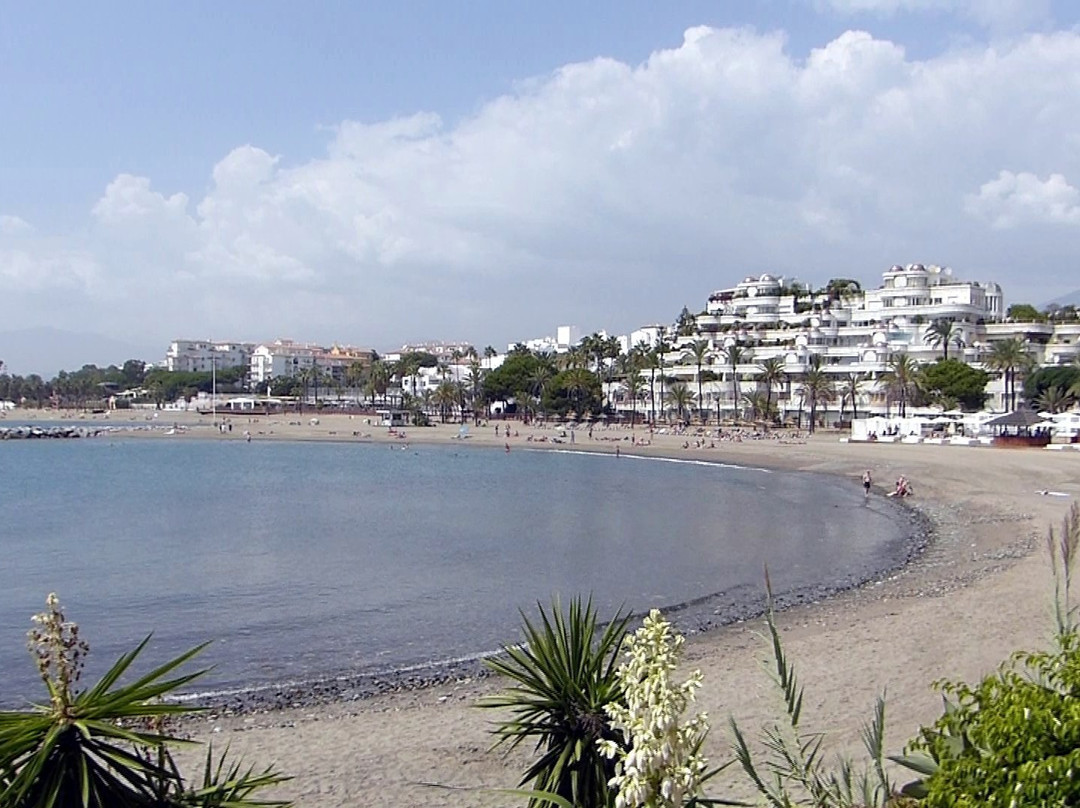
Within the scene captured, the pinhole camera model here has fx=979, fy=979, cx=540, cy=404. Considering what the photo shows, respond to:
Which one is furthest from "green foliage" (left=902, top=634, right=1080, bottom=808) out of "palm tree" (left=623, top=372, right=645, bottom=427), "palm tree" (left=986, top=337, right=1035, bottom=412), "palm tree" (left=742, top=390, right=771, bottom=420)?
"palm tree" (left=623, top=372, right=645, bottom=427)

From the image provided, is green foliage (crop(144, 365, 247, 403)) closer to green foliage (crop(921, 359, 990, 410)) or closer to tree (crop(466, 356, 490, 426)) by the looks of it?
tree (crop(466, 356, 490, 426))

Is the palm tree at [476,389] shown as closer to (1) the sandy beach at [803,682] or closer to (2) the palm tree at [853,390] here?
(2) the palm tree at [853,390]

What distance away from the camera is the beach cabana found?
6362 centimetres

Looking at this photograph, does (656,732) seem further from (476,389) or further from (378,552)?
(476,389)

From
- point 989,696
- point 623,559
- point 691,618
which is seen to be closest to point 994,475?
point 623,559

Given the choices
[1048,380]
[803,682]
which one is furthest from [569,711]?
[1048,380]

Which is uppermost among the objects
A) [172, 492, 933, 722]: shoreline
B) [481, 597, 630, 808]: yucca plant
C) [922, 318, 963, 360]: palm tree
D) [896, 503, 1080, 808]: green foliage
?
[922, 318, 963, 360]: palm tree

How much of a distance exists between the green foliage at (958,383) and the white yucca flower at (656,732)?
282ft

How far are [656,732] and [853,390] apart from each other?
90428mm

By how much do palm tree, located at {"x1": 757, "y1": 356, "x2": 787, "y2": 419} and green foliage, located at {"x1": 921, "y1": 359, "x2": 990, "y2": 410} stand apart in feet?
49.6

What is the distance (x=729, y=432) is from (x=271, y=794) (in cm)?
8310

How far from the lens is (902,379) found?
83438 millimetres

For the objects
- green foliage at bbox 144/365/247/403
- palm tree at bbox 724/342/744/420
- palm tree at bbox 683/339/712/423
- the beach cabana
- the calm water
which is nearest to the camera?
the calm water

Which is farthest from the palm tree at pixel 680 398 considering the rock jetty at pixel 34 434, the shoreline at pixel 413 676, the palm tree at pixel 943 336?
the shoreline at pixel 413 676
